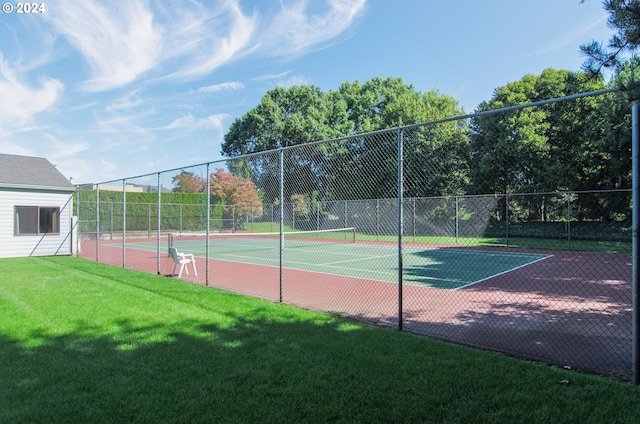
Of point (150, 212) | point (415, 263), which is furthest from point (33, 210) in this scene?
point (415, 263)

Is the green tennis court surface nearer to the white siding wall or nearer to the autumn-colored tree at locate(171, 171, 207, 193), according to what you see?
the white siding wall

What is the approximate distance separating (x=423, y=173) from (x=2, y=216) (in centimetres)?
1811

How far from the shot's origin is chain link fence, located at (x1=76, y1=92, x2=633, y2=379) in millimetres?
5844

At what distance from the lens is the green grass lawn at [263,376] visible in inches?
120

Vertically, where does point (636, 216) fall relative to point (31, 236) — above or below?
above

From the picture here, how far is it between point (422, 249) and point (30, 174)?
1778 centimetres

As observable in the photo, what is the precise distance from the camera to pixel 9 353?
4352mm

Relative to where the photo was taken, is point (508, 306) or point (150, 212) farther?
point (150, 212)

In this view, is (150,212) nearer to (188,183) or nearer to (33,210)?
(33,210)

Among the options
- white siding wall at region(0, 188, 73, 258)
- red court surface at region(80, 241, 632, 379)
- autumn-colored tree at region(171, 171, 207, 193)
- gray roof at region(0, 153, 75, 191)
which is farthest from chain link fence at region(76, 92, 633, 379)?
autumn-colored tree at region(171, 171, 207, 193)

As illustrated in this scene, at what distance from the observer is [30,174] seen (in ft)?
53.5

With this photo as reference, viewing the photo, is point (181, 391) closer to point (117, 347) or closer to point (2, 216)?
point (117, 347)


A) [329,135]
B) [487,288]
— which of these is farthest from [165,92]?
[487,288]

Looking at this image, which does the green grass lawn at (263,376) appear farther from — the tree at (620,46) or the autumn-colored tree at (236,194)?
the autumn-colored tree at (236,194)
